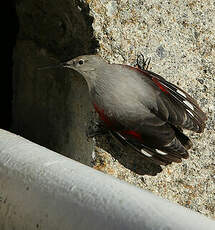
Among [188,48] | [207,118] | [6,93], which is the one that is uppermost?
[188,48]

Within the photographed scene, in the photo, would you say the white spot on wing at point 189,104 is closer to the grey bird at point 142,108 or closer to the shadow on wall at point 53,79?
the grey bird at point 142,108

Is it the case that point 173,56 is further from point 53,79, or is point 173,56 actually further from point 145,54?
point 53,79

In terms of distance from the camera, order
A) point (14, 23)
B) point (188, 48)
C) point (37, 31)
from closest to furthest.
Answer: point (188, 48) < point (37, 31) < point (14, 23)

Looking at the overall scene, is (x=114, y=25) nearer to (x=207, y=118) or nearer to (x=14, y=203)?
(x=207, y=118)

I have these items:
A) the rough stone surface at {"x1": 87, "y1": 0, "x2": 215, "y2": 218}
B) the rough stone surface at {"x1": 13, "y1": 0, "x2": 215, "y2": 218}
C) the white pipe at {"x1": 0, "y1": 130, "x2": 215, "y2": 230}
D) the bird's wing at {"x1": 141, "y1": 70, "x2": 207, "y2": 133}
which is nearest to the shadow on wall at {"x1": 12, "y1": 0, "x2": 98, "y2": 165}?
the rough stone surface at {"x1": 13, "y1": 0, "x2": 215, "y2": 218}

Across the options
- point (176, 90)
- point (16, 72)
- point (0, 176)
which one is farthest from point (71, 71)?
point (0, 176)

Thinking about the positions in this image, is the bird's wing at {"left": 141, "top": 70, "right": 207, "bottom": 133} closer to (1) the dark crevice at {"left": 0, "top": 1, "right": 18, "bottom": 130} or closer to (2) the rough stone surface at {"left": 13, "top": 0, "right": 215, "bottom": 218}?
(2) the rough stone surface at {"left": 13, "top": 0, "right": 215, "bottom": 218}

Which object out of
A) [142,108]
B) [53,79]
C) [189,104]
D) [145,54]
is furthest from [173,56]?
[53,79]
